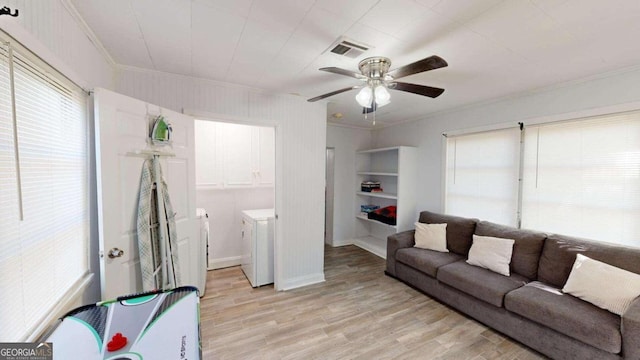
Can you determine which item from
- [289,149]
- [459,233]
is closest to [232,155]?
[289,149]

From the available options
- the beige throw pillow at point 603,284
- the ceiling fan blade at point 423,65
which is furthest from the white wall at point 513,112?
the ceiling fan blade at point 423,65

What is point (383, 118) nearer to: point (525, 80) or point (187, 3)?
point (525, 80)

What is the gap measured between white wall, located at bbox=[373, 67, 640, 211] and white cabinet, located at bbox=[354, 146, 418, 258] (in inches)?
6.9

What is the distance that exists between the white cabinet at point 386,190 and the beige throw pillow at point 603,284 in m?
2.08

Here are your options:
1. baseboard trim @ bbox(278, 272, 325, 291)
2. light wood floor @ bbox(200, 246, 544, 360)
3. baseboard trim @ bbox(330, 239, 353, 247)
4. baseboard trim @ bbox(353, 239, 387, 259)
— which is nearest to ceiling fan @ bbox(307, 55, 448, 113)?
light wood floor @ bbox(200, 246, 544, 360)

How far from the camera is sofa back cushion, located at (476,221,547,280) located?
2.46m

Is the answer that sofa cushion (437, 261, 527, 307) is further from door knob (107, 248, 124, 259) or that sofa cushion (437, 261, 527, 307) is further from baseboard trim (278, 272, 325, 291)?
door knob (107, 248, 124, 259)

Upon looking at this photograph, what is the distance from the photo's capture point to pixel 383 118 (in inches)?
161

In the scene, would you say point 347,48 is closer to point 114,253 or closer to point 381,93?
point 381,93

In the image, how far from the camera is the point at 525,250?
2520 millimetres

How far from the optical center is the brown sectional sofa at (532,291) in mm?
1675

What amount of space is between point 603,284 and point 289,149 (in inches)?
121

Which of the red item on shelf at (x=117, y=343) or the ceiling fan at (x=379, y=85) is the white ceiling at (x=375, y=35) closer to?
the ceiling fan at (x=379, y=85)

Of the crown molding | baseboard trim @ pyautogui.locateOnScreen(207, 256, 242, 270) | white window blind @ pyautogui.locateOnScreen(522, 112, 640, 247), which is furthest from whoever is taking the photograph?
baseboard trim @ pyautogui.locateOnScreen(207, 256, 242, 270)
